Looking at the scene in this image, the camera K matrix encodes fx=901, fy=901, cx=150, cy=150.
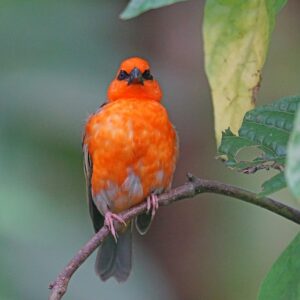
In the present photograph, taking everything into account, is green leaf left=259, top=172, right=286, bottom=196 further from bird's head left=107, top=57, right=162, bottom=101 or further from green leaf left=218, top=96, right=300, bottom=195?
bird's head left=107, top=57, right=162, bottom=101

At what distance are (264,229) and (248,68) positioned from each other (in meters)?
2.33

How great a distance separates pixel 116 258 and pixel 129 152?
2.31 ft

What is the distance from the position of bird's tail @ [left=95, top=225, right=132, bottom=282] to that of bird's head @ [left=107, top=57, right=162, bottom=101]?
0.65 m

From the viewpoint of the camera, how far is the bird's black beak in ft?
11.7

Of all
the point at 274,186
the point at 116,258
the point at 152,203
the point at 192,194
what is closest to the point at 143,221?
the point at 116,258

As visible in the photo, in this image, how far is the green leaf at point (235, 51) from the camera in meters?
1.68

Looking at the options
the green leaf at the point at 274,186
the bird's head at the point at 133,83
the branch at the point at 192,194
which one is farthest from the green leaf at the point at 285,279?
the bird's head at the point at 133,83

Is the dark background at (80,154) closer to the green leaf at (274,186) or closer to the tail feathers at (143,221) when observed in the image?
the tail feathers at (143,221)

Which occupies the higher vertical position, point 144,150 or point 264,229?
point 144,150

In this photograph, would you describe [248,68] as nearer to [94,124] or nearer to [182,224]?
[94,124]

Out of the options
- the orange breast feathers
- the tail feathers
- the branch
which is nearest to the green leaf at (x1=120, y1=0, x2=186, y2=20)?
the branch

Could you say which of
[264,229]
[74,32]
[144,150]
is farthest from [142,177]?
[74,32]

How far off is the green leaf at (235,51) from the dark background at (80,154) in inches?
59.2

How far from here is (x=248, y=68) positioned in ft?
5.88
